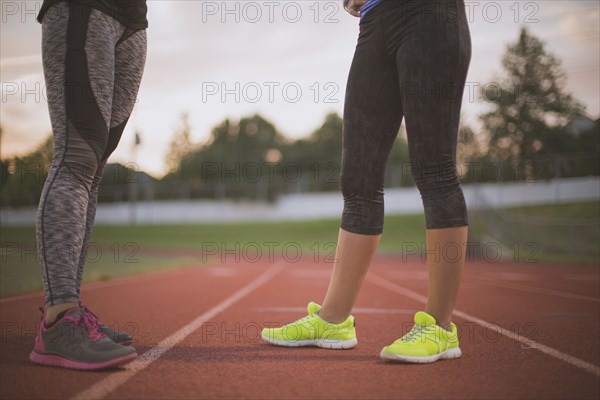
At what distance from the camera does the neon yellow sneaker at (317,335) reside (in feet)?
7.60

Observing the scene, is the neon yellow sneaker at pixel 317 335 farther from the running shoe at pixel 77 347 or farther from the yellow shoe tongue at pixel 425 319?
the running shoe at pixel 77 347

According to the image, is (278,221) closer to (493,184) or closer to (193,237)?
(193,237)

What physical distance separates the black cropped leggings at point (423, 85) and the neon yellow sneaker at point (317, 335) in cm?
69

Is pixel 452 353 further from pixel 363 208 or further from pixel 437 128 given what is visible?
pixel 437 128

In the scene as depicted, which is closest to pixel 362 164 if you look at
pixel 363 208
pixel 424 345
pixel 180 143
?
pixel 363 208

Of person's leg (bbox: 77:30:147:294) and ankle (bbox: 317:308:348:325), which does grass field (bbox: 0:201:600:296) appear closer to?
ankle (bbox: 317:308:348:325)

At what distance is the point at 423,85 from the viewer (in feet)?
6.81

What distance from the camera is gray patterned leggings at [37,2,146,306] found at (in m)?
1.85

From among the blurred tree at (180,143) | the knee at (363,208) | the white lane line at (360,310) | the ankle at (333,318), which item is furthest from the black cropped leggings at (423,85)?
the blurred tree at (180,143)

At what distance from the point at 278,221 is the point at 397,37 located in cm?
2795

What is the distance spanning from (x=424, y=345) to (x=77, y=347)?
1.39m

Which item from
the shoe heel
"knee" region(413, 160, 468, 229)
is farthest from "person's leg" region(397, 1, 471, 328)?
the shoe heel

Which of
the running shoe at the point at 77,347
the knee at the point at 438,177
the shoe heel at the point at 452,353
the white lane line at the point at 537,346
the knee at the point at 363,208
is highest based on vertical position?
the knee at the point at 438,177

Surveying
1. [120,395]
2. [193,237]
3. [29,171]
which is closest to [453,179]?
[120,395]
